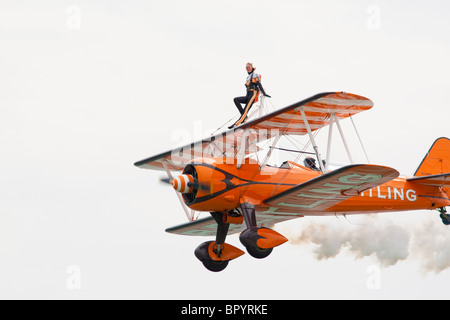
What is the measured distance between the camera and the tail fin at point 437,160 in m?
20.2

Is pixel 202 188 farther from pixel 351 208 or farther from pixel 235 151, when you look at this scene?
pixel 351 208

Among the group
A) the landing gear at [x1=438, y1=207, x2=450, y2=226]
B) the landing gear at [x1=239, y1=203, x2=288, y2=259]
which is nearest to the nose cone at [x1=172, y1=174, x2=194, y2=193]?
the landing gear at [x1=239, y1=203, x2=288, y2=259]

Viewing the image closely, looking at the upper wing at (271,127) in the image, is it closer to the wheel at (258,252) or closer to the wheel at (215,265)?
the wheel at (258,252)

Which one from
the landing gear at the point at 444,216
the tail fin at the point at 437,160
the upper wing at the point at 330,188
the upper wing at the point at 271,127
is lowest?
the landing gear at the point at 444,216

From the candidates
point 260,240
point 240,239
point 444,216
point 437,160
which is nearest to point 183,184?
point 240,239

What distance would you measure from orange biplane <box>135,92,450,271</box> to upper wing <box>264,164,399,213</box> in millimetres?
18

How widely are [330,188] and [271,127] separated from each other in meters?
1.85

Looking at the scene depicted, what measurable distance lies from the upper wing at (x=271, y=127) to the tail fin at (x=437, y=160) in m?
3.59

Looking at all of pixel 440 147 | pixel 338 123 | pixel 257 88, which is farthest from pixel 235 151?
pixel 440 147

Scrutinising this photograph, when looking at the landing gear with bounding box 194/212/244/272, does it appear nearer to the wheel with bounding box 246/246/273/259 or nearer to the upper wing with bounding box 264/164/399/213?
the upper wing with bounding box 264/164/399/213

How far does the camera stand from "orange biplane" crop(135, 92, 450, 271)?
53.1 feet

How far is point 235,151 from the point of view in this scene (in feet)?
60.7

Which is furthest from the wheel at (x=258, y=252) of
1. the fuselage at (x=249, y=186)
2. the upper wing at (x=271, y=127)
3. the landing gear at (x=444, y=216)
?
the landing gear at (x=444, y=216)

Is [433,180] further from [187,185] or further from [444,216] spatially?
[187,185]
